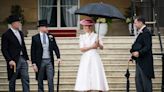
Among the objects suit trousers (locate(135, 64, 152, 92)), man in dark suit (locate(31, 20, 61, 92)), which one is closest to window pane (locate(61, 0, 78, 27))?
man in dark suit (locate(31, 20, 61, 92))

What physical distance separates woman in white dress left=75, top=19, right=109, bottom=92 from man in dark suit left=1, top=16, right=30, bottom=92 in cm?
124

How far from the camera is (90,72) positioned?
12914 mm

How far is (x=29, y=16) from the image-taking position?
21328 millimetres

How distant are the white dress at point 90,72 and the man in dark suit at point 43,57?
0.77 metres

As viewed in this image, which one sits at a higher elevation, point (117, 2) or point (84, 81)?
point (117, 2)

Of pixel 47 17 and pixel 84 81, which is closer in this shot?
pixel 84 81

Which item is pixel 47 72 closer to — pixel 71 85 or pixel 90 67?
pixel 90 67

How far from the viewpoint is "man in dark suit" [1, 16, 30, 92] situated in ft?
42.4

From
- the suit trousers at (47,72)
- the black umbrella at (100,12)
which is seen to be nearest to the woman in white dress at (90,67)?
the black umbrella at (100,12)

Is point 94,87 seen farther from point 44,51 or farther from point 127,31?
point 127,31

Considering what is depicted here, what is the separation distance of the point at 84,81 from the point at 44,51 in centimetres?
124

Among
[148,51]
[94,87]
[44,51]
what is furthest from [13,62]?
[148,51]

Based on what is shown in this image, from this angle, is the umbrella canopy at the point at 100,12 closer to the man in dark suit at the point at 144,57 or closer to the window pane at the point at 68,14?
the man in dark suit at the point at 144,57

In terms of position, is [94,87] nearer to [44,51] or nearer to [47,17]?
[44,51]
